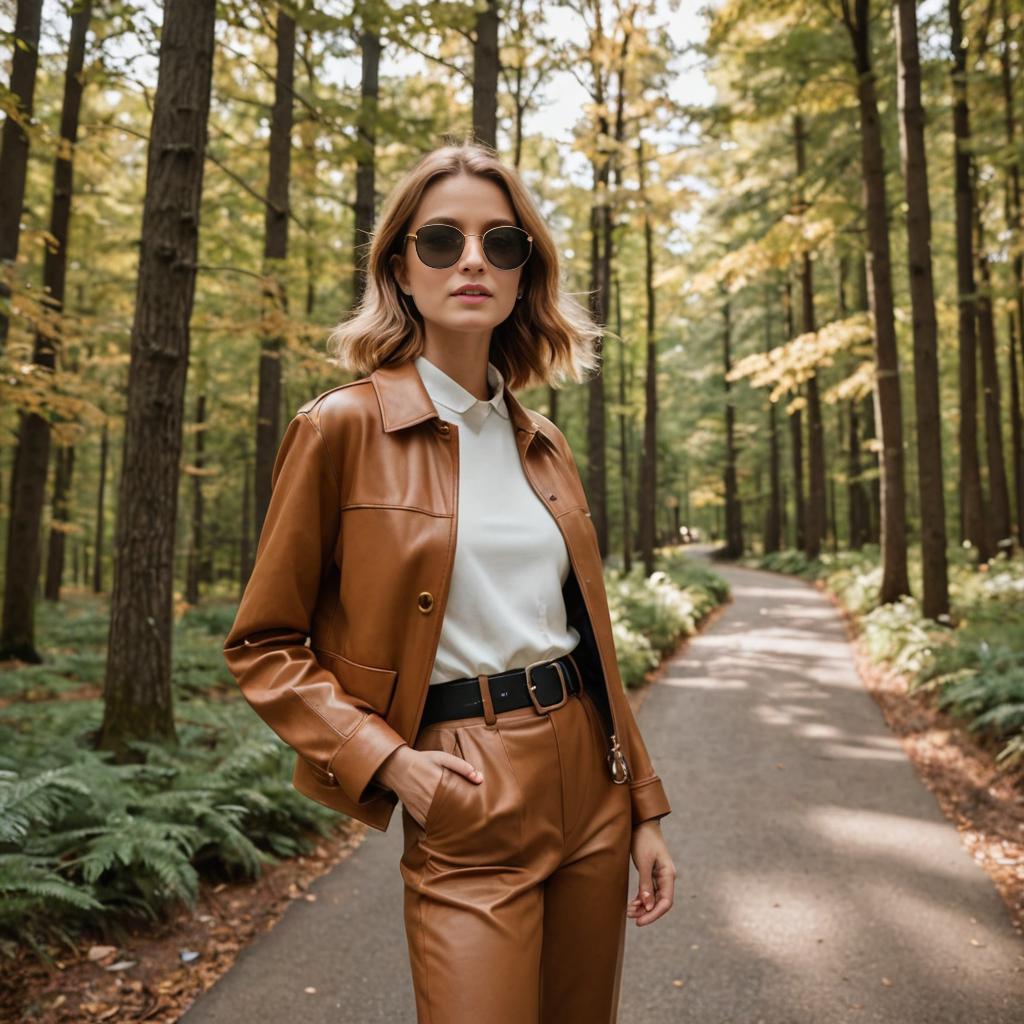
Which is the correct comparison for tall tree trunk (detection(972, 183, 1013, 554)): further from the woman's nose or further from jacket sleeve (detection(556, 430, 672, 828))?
the woman's nose

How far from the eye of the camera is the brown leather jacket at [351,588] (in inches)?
66.1

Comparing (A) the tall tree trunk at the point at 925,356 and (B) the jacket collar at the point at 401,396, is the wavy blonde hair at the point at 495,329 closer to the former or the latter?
(B) the jacket collar at the point at 401,396

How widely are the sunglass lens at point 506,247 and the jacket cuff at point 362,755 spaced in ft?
3.79

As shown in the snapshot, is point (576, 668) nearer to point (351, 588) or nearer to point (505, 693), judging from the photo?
point (505, 693)

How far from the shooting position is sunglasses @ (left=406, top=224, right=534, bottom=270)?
1.99 metres

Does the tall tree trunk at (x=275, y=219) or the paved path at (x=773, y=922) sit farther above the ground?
the tall tree trunk at (x=275, y=219)

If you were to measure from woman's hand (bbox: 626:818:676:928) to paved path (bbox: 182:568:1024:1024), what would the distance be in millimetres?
2145

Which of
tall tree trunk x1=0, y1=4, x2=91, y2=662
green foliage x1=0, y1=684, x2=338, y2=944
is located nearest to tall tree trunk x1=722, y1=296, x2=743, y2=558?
tall tree trunk x1=0, y1=4, x2=91, y2=662

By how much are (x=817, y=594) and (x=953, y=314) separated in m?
7.57

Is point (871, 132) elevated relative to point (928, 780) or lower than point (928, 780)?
elevated

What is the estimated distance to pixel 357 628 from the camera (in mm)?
1764

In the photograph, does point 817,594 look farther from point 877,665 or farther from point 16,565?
point 16,565

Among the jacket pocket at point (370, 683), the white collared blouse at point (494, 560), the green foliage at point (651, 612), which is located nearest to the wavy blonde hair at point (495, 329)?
the white collared blouse at point (494, 560)

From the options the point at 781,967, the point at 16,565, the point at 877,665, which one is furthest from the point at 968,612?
the point at 16,565
